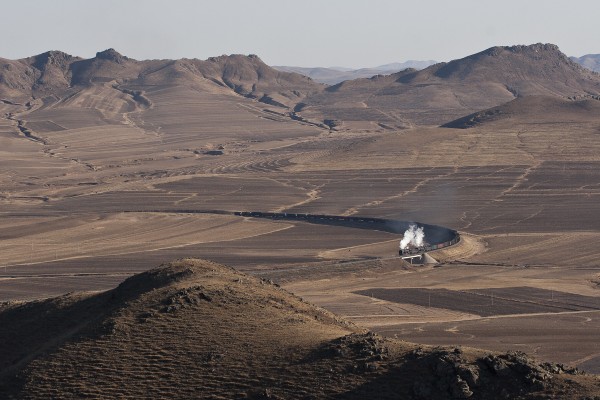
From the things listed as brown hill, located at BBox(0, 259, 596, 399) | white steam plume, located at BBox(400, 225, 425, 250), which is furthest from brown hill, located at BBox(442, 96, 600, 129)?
brown hill, located at BBox(0, 259, 596, 399)

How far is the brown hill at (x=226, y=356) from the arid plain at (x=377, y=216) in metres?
17.0

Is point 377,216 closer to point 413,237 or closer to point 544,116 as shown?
point 413,237

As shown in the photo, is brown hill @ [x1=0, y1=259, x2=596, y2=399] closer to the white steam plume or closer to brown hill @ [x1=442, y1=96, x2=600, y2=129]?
the white steam plume

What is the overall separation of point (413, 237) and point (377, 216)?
1481 centimetres

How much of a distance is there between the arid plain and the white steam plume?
1.18m

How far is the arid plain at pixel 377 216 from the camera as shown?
6275cm

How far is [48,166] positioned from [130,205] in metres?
57.8

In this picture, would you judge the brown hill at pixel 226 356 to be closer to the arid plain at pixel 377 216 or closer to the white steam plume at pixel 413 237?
the arid plain at pixel 377 216

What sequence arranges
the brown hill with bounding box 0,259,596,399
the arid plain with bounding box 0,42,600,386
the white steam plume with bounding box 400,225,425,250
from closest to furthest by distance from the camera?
1. the brown hill with bounding box 0,259,596,399
2. the arid plain with bounding box 0,42,600,386
3. the white steam plume with bounding box 400,225,425,250

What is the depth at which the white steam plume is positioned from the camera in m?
90.1

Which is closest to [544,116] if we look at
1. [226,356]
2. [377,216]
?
[377,216]

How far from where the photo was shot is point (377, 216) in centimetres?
10975

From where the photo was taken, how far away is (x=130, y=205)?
123 meters

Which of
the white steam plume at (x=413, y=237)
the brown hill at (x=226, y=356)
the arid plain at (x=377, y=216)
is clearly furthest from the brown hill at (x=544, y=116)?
the brown hill at (x=226, y=356)
